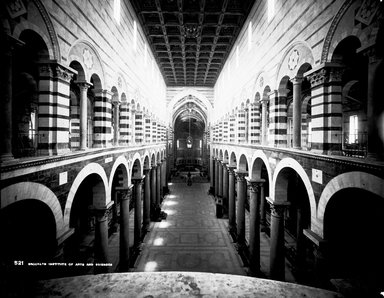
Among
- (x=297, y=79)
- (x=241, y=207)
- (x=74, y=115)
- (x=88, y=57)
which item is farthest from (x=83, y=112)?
(x=241, y=207)

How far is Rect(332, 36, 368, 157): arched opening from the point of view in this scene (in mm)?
5777

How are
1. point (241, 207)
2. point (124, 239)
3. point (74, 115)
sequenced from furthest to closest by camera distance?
point (241, 207) → point (74, 115) → point (124, 239)

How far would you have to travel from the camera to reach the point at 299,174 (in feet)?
23.9

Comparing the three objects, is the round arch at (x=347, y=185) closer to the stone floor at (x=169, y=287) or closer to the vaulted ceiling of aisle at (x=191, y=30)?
the stone floor at (x=169, y=287)

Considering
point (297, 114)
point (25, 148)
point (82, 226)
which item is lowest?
point (82, 226)

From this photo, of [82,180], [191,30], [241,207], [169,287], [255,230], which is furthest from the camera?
[191,30]

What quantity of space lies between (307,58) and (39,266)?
360 inches

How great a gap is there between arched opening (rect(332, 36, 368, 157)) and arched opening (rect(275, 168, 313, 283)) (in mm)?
2623

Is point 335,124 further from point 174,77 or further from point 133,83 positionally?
point 174,77

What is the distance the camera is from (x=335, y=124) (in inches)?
231

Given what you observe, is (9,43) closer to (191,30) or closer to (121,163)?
(121,163)

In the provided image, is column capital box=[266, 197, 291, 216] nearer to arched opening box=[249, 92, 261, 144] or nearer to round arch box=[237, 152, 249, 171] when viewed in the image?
arched opening box=[249, 92, 261, 144]

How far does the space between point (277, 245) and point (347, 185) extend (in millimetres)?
4794

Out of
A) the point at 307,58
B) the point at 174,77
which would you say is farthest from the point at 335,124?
the point at 174,77
